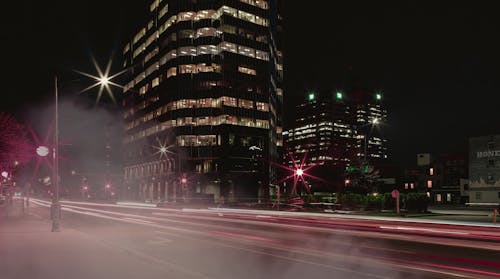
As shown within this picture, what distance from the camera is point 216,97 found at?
311ft

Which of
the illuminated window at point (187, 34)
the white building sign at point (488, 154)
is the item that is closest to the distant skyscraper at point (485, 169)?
the white building sign at point (488, 154)

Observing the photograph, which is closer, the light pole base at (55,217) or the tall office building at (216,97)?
the light pole base at (55,217)

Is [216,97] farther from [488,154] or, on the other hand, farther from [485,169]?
[485,169]

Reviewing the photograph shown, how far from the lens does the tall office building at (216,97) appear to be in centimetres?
9256

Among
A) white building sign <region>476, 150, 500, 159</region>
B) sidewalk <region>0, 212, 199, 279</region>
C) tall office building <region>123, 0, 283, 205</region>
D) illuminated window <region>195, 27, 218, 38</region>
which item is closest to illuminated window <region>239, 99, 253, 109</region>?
tall office building <region>123, 0, 283, 205</region>

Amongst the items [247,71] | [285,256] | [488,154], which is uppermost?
[247,71]

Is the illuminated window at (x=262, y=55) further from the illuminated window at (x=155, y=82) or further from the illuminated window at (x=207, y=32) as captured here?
the illuminated window at (x=155, y=82)

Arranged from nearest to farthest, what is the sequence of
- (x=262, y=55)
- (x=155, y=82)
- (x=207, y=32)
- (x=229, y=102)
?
1. (x=229, y=102)
2. (x=207, y=32)
3. (x=262, y=55)
4. (x=155, y=82)

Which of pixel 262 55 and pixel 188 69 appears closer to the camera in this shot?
pixel 188 69

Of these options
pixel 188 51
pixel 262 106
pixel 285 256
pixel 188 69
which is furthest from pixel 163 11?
pixel 285 256

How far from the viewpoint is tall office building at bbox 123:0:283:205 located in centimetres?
9256

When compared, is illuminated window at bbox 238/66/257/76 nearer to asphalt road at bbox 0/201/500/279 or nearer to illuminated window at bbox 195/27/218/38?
illuminated window at bbox 195/27/218/38

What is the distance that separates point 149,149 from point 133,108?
62.5 ft

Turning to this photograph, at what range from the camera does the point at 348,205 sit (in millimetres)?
47062
